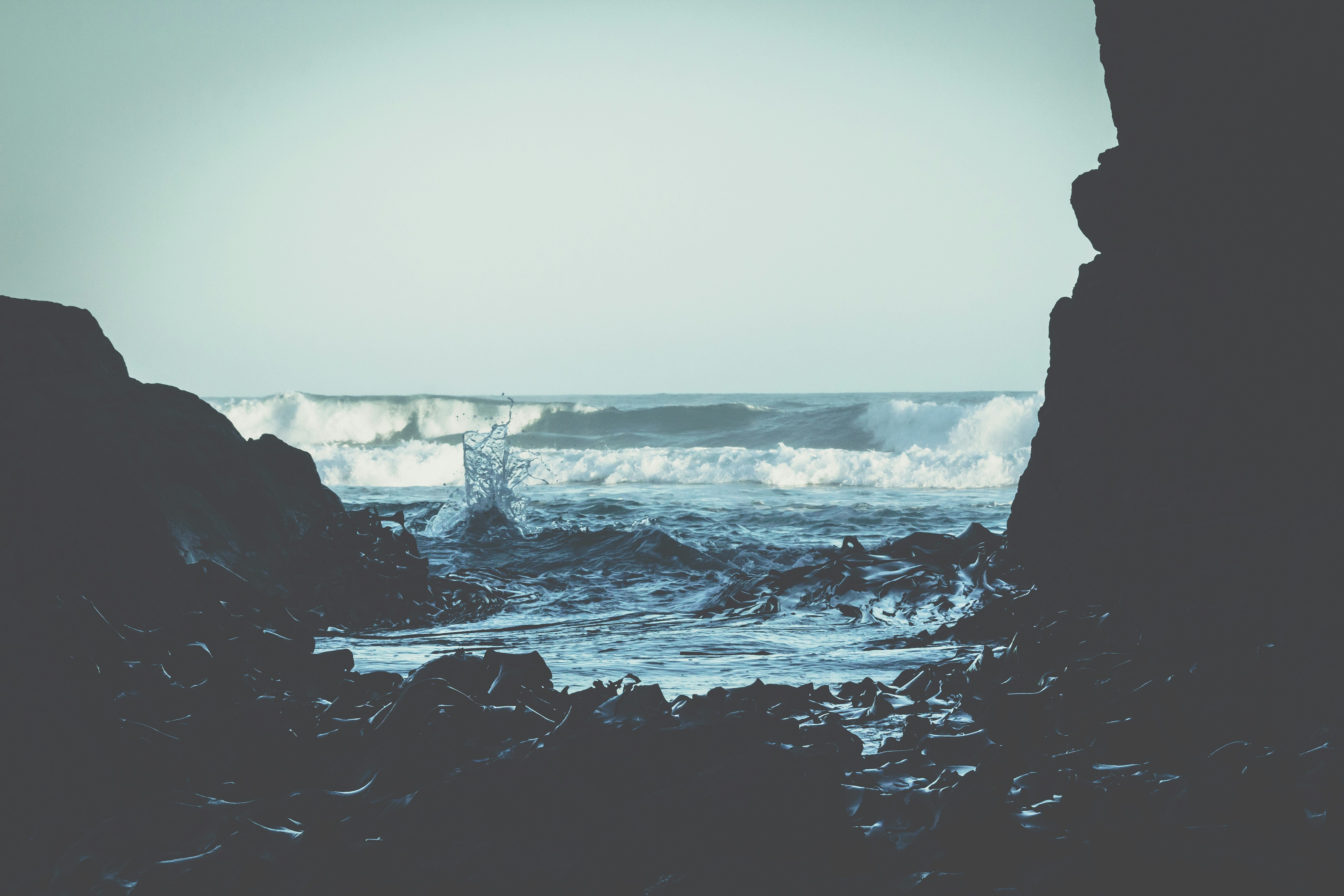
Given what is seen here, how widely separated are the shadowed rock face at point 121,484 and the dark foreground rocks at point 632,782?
604 mm

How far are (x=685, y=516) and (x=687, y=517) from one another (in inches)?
4.4

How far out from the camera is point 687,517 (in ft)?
33.4

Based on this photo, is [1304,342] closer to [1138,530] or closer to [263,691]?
[1138,530]

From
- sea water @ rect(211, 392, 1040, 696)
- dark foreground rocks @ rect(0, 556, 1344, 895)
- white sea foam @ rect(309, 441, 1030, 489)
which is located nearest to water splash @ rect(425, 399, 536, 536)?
sea water @ rect(211, 392, 1040, 696)

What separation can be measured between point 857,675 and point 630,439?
80.4ft

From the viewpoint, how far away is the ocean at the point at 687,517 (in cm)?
464

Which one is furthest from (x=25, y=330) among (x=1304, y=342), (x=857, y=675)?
(x=1304, y=342)

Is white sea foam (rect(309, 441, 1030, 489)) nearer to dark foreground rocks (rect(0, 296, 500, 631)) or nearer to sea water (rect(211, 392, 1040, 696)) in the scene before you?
sea water (rect(211, 392, 1040, 696))

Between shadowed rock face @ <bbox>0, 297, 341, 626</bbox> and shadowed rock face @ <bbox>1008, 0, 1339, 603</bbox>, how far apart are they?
151 inches

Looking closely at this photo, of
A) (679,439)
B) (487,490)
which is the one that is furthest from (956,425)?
(487,490)

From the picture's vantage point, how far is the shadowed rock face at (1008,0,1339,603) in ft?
11.0

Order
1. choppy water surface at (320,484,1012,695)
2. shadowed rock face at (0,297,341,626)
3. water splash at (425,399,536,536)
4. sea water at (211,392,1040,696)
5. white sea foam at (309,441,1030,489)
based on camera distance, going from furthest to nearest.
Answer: white sea foam at (309,441,1030,489) < water splash at (425,399,536,536) < sea water at (211,392,1040,696) < choppy water surface at (320,484,1012,695) < shadowed rock face at (0,297,341,626)

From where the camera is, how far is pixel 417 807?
236 cm

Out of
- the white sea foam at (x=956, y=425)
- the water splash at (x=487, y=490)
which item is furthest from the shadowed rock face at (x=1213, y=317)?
the white sea foam at (x=956, y=425)
